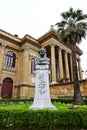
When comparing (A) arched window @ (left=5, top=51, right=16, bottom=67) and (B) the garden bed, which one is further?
(A) arched window @ (left=5, top=51, right=16, bottom=67)

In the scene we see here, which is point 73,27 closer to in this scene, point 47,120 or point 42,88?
point 42,88

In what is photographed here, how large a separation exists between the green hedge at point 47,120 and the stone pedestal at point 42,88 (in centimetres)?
180

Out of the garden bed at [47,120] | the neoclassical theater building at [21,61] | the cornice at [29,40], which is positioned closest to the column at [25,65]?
the neoclassical theater building at [21,61]

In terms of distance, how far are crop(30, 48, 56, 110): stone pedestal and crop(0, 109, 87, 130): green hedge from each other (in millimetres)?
1804

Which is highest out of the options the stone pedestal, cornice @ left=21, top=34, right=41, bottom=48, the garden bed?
cornice @ left=21, top=34, right=41, bottom=48

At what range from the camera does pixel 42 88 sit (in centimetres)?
893

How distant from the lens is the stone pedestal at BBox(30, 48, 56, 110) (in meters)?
8.48

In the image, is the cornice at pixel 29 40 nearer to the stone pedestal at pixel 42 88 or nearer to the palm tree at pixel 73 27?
the palm tree at pixel 73 27

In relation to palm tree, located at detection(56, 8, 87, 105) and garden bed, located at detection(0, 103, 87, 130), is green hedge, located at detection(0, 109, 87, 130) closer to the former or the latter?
garden bed, located at detection(0, 103, 87, 130)

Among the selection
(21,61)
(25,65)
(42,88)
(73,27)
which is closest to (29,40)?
(21,61)

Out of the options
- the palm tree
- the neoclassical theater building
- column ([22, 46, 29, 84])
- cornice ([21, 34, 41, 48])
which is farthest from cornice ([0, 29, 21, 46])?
the palm tree

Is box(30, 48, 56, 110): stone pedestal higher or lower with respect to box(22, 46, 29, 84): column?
lower

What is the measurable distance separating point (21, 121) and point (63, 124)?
6.31ft

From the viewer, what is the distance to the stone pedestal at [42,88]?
27.8 ft
